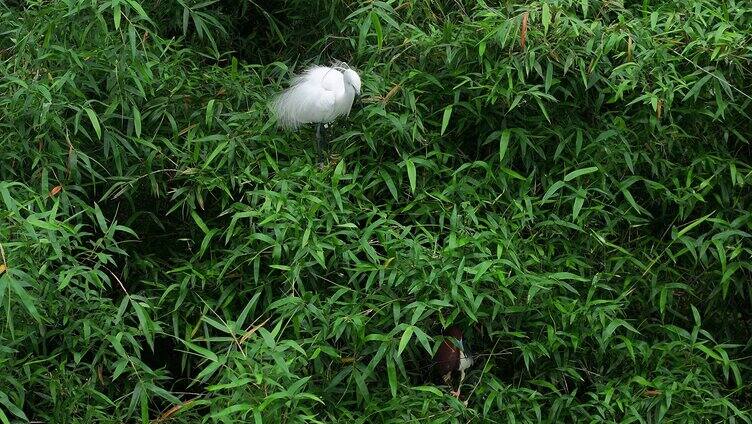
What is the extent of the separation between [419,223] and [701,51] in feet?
2.80

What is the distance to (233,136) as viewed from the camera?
2.75 metres

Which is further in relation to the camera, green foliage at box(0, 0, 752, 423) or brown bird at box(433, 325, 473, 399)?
brown bird at box(433, 325, 473, 399)

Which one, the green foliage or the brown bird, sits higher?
the green foliage

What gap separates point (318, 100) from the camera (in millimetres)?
2785

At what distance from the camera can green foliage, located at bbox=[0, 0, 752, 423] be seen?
239 centimetres

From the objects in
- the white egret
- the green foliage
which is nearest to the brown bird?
the green foliage

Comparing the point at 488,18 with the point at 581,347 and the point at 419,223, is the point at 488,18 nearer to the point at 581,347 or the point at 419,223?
the point at 419,223

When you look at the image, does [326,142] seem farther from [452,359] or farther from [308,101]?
[452,359]

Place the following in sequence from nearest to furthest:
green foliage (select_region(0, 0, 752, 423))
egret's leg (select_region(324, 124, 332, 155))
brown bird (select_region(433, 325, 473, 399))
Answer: green foliage (select_region(0, 0, 752, 423))
brown bird (select_region(433, 325, 473, 399))
egret's leg (select_region(324, 124, 332, 155))

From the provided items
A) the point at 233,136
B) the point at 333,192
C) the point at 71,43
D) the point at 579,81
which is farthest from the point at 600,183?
the point at 71,43

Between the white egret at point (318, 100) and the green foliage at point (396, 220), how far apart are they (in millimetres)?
59

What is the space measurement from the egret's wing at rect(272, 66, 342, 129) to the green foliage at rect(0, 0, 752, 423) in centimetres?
6

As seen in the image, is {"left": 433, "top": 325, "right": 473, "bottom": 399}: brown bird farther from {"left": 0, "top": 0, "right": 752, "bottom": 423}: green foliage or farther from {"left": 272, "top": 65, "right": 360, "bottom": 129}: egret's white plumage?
{"left": 272, "top": 65, "right": 360, "bottom": 129}: egret's white plumage

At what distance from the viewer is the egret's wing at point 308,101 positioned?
2.79 m
